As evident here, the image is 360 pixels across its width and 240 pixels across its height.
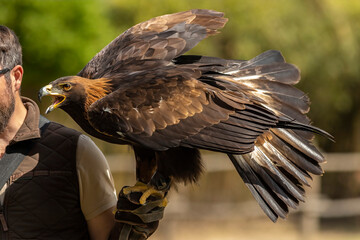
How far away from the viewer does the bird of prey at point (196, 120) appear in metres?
2.67

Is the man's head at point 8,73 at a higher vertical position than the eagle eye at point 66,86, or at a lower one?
higher

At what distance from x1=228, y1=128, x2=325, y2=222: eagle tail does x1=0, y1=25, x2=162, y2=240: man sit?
1.65 feet

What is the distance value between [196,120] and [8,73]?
2.52 feet

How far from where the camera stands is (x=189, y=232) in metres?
10.0

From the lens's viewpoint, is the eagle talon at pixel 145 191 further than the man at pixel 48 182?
Yes

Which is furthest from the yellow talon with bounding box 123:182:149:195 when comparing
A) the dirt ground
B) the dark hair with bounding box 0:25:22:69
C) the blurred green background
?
the dirt ground

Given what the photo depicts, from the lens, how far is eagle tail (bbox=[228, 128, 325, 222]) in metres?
2.75

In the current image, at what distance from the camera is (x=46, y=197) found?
8.39 ft

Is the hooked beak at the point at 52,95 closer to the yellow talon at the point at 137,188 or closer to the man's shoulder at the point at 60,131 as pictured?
the man's shoulder at the point at 60,131

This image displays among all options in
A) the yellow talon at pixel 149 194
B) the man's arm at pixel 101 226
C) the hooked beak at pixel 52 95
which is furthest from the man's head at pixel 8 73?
the yellow talon at pixel 149 194

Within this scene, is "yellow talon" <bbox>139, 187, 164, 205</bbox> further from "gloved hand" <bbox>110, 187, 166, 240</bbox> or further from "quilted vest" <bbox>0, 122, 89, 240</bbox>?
"quilted vest" <bbox>0, 122, 89, 240</bbox>

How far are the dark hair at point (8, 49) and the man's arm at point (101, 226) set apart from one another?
0.68 metres

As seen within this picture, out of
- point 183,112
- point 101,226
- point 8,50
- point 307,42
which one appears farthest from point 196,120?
point 307,42

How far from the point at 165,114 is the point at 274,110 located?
1.59 ft
